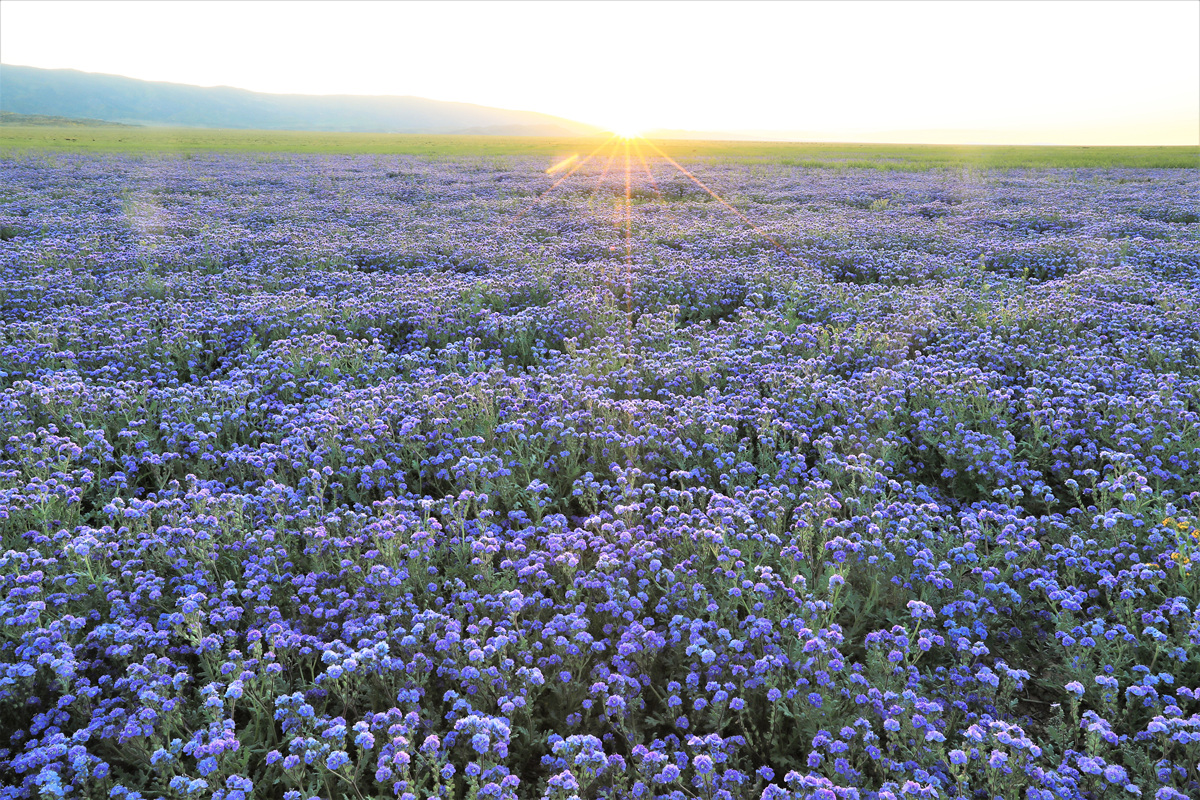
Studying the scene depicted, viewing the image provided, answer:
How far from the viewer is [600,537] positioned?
17.8ft

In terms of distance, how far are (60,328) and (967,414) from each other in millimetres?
13520

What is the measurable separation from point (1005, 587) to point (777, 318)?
6.86m

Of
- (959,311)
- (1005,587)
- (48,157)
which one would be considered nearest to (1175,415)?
(1005,587)

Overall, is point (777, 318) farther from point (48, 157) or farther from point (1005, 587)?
point (48, 157)

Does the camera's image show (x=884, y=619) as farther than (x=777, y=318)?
No

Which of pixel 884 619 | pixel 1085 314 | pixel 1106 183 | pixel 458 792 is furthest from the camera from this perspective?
pixel 1106 183

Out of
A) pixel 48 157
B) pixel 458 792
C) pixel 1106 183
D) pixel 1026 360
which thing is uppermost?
pixel 48 157

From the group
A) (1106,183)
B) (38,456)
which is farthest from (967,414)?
(1106,183)

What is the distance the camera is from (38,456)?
6.91 meters

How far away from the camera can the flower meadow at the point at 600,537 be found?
3.75 meters

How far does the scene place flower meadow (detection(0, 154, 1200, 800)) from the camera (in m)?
3.75

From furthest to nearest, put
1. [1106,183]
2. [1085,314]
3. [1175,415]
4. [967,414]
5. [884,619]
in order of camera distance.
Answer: [1106,183], [1085,314], [967,414], [1175,415], [884,619]

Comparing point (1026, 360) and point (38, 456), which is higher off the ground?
point (1026, 360)

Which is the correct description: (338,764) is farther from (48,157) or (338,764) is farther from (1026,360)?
(48,157)
